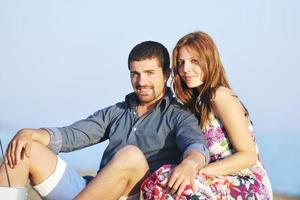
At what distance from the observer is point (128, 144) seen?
3.91m

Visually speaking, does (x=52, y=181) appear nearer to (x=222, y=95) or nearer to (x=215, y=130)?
(x=215, y=130)

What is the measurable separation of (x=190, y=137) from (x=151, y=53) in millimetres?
713

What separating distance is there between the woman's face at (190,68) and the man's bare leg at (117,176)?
2.69 ft

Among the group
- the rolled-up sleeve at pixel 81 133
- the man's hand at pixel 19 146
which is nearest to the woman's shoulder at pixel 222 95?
the rolled-up sleeve at pixel 81 133

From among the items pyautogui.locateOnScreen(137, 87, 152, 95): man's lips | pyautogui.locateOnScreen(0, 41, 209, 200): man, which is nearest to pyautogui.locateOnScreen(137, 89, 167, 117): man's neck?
pyautogui.locateOnScreen(0, 41, 209, 200): man

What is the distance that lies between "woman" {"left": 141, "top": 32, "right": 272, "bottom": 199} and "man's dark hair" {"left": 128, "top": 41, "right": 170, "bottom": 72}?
0.07 metres

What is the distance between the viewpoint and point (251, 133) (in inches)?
152

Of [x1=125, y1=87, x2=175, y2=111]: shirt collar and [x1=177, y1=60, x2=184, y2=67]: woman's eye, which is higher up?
[x1=177, y1=60, x2=184, y2=67]: woman's eye

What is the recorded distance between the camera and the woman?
3300 mm

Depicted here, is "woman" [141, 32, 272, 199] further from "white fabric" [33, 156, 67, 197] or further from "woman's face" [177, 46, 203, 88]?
"white fabric" [33, 156, 67, 197]

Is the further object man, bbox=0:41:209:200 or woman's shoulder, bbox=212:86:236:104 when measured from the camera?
woman's shoulder, bbox=212:86:236:104

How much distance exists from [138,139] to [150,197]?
2.44 feet

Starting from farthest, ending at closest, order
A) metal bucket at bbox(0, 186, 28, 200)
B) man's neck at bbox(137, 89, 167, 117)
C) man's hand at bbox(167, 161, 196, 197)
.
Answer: man's neck at bbox(137, 89, 167, 117) < man's hand at bbox(167, 161, 196, 197) < metal bucket at bbox(0, 186, 28, 200)

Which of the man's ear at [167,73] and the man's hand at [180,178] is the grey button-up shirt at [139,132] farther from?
the man's hand at [180,178]
